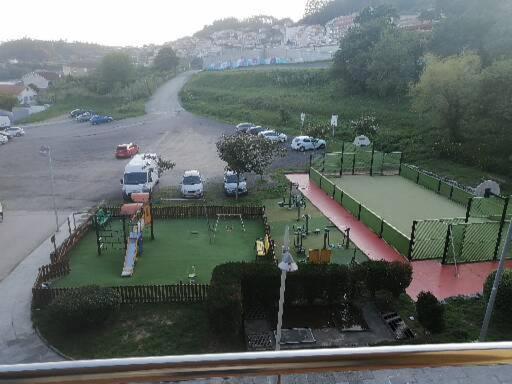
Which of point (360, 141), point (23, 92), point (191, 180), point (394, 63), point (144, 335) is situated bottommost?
point (144, 335)

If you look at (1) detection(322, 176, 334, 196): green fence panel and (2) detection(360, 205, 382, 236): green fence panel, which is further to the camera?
(1) detection(322, 176, 334, 196): green fence panel

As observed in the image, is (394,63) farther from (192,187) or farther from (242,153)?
(192,187)

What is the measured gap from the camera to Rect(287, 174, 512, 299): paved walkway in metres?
13.6

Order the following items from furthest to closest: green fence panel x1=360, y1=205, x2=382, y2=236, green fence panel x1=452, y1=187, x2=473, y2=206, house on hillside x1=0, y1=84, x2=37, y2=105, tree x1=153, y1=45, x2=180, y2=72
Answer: tree x1=153, y1=45, x2=180, y2=72, house on hillside x1=0, y1=84, x2=37, y2=105, green fence panel x1=452, y1=187, x2=473, y2=206, green fence panel x1=360, y1=205, x2=382, y2=236

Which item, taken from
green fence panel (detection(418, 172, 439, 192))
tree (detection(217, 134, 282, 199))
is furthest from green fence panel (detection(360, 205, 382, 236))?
green fence panel (detection(418, 172, 439, 192))

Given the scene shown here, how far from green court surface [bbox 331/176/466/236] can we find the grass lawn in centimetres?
977

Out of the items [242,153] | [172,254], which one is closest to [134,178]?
[242,153]

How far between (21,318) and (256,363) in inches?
481

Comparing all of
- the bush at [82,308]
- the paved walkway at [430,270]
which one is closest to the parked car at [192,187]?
the paved walkway at [430,270]

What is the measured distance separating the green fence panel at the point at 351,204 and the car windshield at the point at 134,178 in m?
9.83

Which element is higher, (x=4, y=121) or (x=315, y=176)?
(x=315, y=176)

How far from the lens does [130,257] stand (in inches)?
576

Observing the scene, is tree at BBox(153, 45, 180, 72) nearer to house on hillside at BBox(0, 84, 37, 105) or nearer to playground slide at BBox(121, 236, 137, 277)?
house on hillside at BBox(0, 84, 37, 105)

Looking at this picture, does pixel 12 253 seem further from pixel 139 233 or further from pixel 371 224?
pixel 371 224
